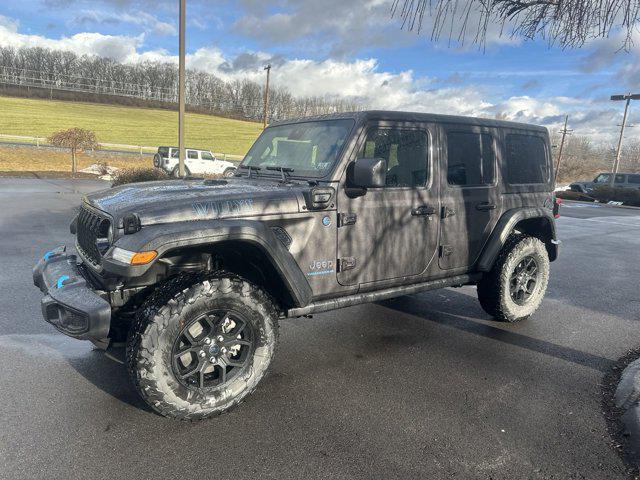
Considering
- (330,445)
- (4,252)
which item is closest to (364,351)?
(330,445)

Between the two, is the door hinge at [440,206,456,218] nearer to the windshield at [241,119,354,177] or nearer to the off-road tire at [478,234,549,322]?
the off-road tire at [478,234,549,322]

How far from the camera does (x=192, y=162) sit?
1080 inches

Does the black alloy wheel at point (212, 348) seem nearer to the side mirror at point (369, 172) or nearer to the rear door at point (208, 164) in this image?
the side mirror at point (369, 172)

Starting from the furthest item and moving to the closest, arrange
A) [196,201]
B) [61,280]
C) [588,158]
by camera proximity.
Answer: [588,158]
[61,280]
[196,201]

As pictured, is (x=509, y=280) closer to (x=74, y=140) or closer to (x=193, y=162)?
(x=74, y=140)

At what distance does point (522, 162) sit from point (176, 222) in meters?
3.65

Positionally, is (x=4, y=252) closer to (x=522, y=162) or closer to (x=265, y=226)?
(x=265, y=226)

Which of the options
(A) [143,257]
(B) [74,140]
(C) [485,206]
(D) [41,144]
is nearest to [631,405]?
(C) [485,206]

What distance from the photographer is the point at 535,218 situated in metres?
4.93

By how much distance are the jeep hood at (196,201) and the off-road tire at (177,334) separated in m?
0.42

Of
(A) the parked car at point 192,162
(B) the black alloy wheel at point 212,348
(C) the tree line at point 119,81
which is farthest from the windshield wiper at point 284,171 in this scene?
(C) the tree line at point 119,81

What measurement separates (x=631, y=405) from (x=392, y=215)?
6.86 ft

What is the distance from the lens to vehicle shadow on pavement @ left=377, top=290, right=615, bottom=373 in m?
4.06

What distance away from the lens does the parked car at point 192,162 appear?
2569 cm
